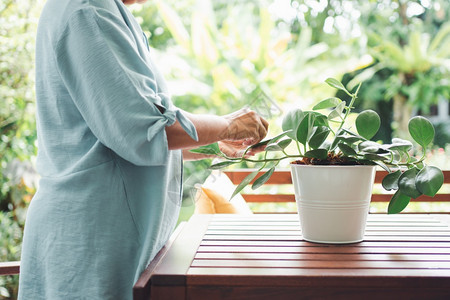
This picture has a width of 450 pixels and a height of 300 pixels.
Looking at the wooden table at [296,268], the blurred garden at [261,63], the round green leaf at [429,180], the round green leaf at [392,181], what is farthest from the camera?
the blurred garden at [261,63]

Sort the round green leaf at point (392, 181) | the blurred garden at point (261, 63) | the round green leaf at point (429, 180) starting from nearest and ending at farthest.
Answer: the round green leaf at point (429, 180) < the round green leaf at point (392, 181) < the blurred garden at point (261, 63)

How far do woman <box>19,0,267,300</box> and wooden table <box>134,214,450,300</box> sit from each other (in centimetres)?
9

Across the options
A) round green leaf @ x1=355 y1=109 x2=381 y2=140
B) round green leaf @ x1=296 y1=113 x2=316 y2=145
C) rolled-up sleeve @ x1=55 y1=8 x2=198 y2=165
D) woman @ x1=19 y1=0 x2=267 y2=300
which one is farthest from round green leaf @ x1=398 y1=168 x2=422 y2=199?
rolled-up sleeve @ x1=55 y1=8 x2=198 y2=165

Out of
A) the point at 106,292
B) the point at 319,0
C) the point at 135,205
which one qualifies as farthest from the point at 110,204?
the point at 319,0

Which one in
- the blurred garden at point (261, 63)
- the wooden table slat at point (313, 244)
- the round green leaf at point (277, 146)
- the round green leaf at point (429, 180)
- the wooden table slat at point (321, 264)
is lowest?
the blurred garden at point (261, 63)

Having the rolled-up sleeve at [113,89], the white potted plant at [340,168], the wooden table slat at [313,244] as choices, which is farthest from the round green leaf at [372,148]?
the rolled-up sleeve at [113,89]

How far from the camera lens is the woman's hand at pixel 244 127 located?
99 cm

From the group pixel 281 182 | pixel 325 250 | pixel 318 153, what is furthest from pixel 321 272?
pixel 281 182

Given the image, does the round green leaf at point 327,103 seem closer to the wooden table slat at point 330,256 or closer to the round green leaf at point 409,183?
the round green leaf at point 409,183

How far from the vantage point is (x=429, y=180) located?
906 mm

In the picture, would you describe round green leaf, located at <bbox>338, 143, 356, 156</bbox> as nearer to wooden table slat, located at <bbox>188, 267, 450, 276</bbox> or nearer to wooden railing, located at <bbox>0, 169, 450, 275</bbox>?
wooden table slat, located at <bbox>188, 267, 450, 276</bbox>

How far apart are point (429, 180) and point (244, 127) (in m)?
0.38

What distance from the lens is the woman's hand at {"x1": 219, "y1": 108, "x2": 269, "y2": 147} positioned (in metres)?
0.99

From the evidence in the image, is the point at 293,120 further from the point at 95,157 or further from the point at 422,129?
the point at 95,157
